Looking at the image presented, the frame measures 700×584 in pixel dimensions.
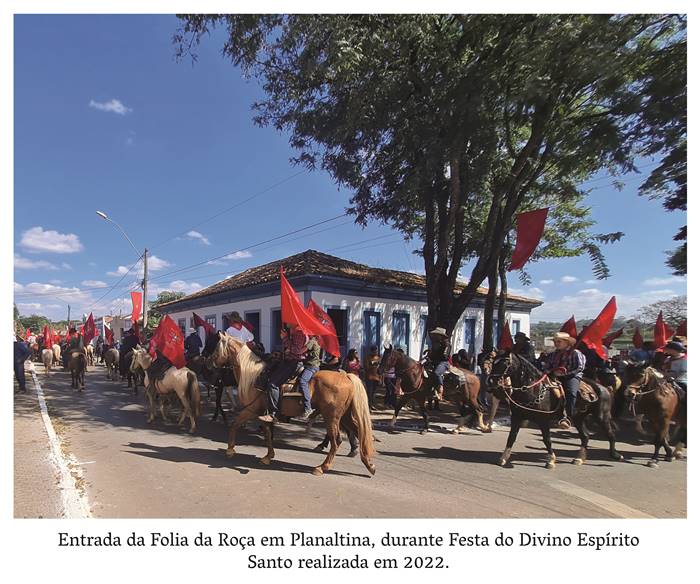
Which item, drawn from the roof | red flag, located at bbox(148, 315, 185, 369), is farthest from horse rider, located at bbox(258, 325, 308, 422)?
the roof

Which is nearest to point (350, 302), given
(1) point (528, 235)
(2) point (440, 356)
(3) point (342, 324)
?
(3) point (342, 324)

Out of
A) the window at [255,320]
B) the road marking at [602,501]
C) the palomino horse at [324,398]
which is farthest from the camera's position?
the window at [255,320]

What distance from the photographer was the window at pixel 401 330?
15820 mm

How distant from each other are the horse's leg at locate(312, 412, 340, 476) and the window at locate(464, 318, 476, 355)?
14.2 metres

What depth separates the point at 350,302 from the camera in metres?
14.5

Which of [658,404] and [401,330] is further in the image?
[401,330]

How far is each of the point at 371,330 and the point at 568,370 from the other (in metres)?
9.26

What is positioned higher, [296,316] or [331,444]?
[296,316]

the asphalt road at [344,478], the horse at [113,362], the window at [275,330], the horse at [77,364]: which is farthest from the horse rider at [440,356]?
the horse at [113,362]

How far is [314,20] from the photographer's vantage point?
709 centimetres

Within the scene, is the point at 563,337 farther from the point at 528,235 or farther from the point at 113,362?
the point at 113,362

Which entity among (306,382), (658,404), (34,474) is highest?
(306,382)

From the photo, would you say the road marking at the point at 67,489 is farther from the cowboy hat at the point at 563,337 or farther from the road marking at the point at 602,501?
→ the cowboy hat at the point at 563,337
